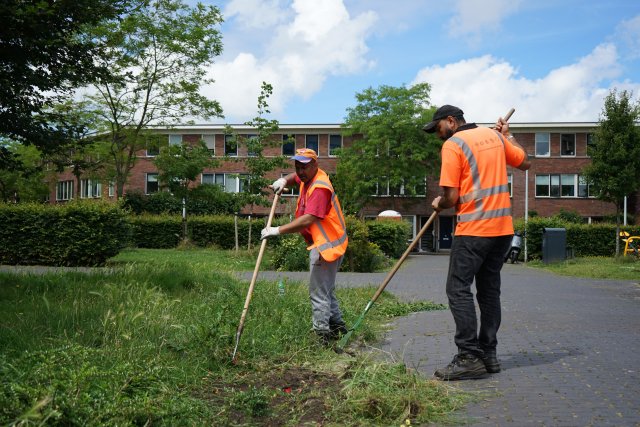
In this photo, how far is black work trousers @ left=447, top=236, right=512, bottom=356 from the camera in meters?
5.00

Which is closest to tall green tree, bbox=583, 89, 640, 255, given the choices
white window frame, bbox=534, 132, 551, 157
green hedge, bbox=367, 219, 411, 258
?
green hedge, bbox=367, 219, 411, 258

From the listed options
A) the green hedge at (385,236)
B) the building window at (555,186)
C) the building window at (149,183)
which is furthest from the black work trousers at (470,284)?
the building window at (149,183)

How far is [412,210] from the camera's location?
46406mm

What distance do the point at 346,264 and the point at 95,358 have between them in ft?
46.3

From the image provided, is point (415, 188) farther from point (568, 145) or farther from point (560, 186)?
point (568, 145)

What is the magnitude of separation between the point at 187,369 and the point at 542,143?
43579 millimetres

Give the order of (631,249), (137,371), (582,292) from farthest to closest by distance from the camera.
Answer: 1. (631,249)
2. (582,292)
3. (137,371)

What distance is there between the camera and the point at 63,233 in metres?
17.9

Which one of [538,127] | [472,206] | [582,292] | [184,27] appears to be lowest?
[582,292]

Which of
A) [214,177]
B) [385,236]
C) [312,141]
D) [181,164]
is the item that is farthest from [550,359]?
[214,177]

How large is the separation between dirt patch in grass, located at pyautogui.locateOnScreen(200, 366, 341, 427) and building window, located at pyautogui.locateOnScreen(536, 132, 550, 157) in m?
42.8

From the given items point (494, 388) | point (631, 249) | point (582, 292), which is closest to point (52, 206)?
point (582, 292)

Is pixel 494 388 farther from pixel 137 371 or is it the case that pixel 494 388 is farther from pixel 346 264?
pixel 346 264

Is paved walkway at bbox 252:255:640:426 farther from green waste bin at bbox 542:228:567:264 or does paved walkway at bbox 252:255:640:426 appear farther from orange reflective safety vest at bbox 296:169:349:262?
green waste bin at bbox 542:228:567:264
